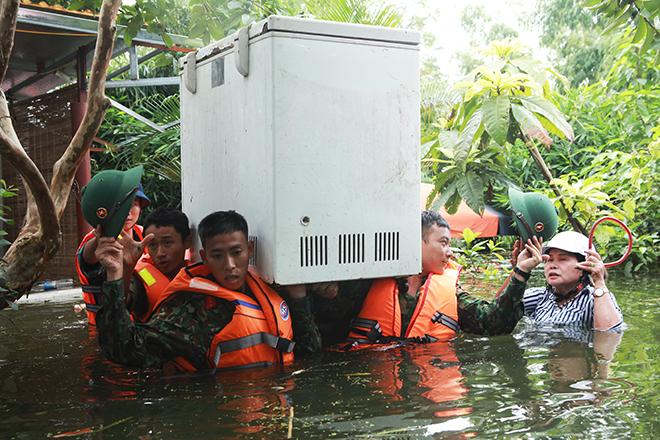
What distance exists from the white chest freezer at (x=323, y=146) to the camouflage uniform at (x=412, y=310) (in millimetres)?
529

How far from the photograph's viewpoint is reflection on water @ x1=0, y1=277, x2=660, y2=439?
2326 millimetres

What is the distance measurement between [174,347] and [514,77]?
2.99 m

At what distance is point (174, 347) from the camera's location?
9.68 feet

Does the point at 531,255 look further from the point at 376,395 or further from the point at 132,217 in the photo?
the point at 132,217

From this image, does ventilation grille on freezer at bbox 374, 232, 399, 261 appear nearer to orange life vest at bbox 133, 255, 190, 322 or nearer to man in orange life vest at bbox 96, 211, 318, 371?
man in orange life vest at bbox 96, 211, 318, 371

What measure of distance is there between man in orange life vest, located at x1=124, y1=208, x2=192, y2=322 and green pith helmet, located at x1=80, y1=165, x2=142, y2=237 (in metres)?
0.81

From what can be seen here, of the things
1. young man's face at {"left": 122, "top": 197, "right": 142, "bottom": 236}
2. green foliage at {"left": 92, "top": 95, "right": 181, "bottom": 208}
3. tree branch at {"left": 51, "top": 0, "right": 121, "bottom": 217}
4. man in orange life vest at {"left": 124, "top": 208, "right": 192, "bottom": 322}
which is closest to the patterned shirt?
man in orange life vest at {"left": 124, "top": 208, "right": 192, "bottom": 322}

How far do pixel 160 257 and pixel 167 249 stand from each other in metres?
0.09

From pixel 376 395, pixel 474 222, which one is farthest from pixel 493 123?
pixel 474 222

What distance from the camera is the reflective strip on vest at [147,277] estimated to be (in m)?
3.59

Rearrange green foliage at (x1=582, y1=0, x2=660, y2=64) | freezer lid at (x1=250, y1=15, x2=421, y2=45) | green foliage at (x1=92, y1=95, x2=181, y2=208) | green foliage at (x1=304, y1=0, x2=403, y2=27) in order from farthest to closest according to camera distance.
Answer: green foliage at (x1=92, y1=95, x2=181, y2=208)
green foliage at (x1=304, y1=0, x2=403, y2=27)
green foliage at (x1=582, y1=0, x2=660, y2=64)
freezer lid at (x1=250, y1=15, x2=421, y2=45)

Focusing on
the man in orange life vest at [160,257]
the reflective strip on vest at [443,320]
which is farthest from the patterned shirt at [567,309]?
the man in orange life vest at [160,257]

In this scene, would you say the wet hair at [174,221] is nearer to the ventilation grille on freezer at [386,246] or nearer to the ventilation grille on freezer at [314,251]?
the ventilation grille on freezer at [314,251]

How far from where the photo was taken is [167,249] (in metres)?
3.66
